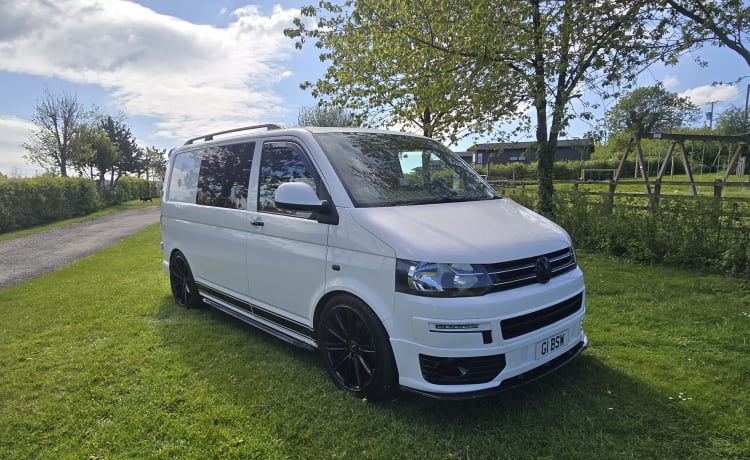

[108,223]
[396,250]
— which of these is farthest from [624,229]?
[108,223]

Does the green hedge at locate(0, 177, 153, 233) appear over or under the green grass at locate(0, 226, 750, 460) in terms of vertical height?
over

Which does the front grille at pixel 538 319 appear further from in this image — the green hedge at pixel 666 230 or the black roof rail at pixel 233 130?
the green hedge at pixel 666 230

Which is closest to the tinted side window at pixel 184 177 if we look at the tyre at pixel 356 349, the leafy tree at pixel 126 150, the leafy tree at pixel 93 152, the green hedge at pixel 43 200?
the tyre at pixel 356 349

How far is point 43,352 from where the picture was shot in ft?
15.0

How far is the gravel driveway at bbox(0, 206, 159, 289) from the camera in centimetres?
970

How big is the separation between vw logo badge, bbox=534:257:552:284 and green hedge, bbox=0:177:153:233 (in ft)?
70.8

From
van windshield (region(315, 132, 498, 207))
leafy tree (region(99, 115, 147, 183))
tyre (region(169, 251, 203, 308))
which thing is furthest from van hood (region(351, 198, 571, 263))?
leafy tree (region(99, 115, 147, 183))

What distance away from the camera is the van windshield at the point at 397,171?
11.5 feet

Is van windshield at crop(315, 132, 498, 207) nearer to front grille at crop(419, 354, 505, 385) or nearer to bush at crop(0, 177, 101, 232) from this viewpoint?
front grille at crop(419, 354, 505, 385)

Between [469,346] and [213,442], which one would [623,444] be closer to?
[469,346]

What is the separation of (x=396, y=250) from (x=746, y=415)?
2.67 m

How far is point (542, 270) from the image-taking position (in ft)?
10.0

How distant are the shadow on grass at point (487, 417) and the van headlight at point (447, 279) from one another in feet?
3.09

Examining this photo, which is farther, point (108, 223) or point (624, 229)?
point (108, 223)
